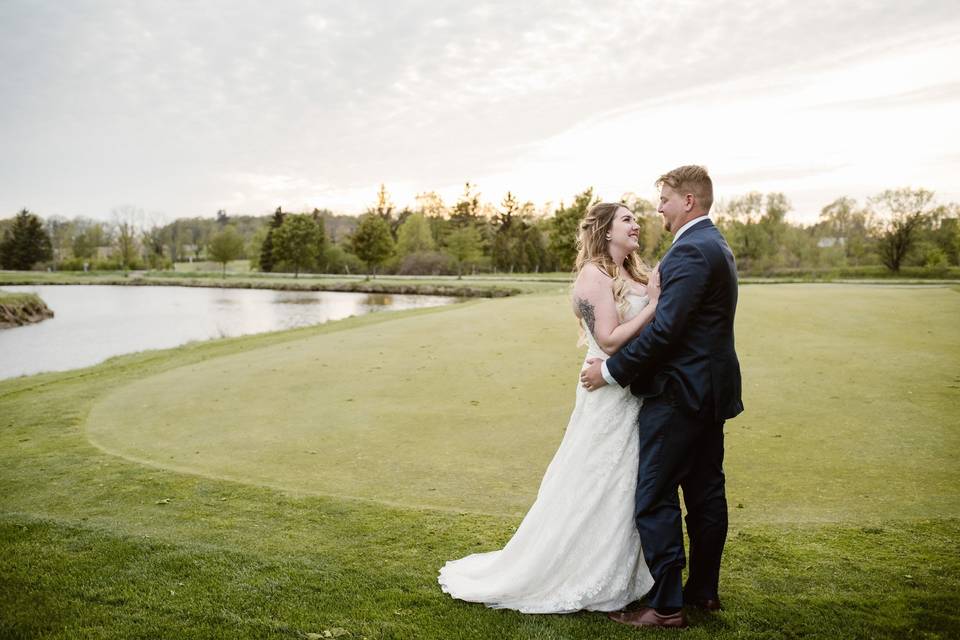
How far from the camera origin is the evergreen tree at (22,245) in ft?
304

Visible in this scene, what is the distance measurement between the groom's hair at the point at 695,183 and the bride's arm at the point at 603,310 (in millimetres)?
569

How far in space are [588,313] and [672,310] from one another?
0.60 m

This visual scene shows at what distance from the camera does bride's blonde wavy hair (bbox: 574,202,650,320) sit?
402cm

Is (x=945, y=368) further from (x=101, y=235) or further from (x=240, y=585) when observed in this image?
(x=101, y=235)

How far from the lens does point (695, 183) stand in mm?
3781

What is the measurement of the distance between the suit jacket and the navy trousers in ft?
0.36

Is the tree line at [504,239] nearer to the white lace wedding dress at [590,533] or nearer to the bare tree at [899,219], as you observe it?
the bare tree at [899,219]

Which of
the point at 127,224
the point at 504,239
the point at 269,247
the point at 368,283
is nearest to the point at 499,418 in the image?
the point at 368,283

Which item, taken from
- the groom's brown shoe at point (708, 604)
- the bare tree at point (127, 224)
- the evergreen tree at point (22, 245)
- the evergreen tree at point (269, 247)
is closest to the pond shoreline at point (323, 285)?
the evergreen tree at point (269, 247)

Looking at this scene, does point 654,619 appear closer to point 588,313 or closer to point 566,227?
point 588,313

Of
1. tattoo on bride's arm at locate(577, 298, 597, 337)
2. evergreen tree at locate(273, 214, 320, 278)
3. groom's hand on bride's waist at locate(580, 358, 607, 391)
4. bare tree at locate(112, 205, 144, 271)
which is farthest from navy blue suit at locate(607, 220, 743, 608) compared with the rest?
bare tree at locate(112, 205, 144, 271)

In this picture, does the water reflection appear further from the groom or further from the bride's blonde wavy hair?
the groom

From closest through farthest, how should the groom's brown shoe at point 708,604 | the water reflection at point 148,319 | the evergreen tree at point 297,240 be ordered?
the groom's brown shoe at point 708,604 → the water reflection at point 148,319 → the evergreen tree at point 297,240

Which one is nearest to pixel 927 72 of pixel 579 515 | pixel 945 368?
pixel 945 368
